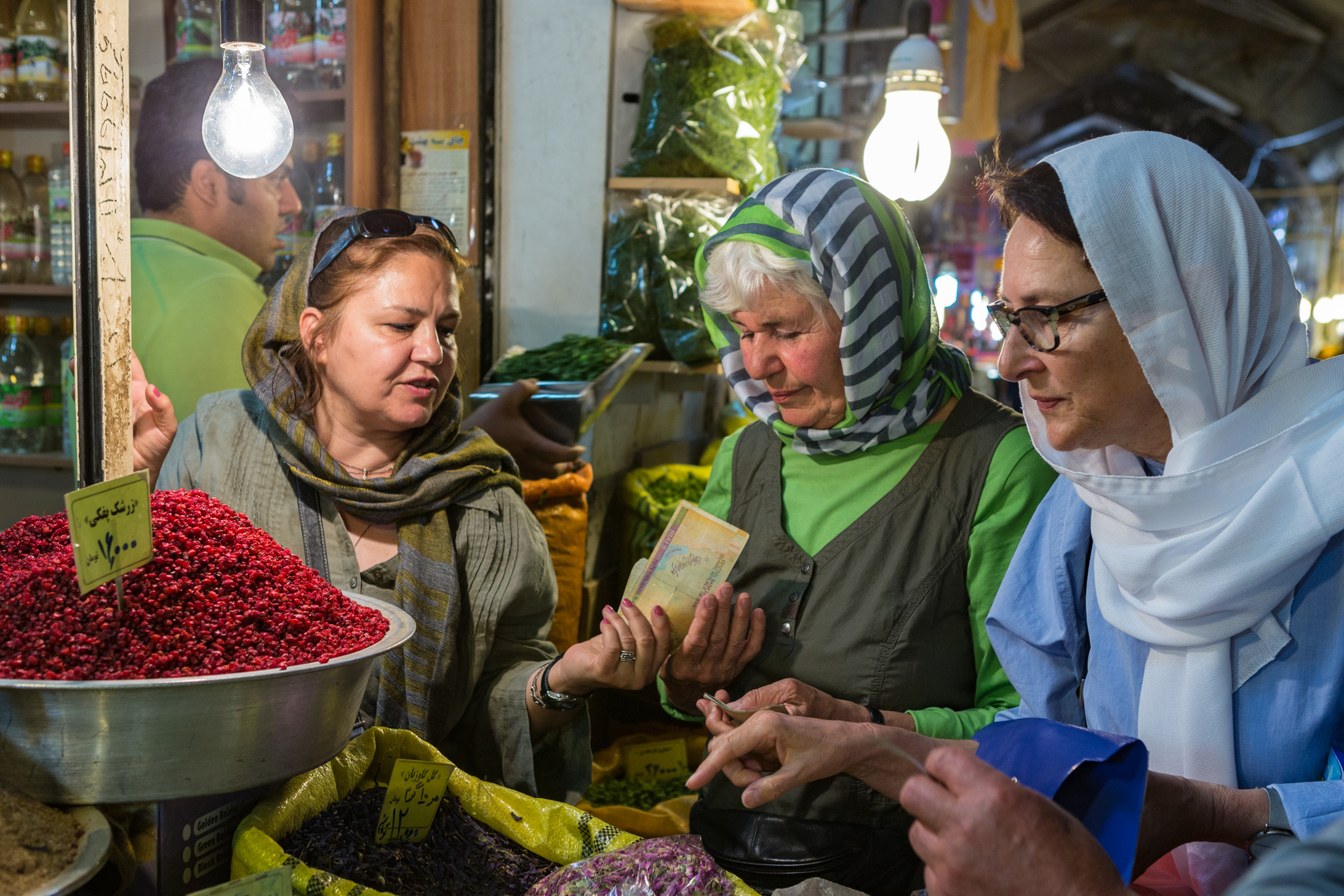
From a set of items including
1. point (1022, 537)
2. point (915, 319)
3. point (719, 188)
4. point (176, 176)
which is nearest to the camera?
point (1022, 537)

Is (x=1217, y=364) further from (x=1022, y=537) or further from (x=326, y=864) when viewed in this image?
(x=326, y=864)

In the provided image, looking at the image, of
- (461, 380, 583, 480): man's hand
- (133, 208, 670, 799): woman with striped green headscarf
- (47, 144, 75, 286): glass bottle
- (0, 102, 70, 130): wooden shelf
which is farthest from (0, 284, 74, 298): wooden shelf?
(461, 380, 583, 480): man's hand

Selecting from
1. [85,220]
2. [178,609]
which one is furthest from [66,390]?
[178,609]

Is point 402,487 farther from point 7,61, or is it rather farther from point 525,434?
point 7,61

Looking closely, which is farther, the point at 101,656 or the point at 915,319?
the point at 915,319

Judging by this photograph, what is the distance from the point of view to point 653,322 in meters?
3.39

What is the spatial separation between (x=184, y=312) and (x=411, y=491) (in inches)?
40.2

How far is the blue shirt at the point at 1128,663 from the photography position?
120 cm

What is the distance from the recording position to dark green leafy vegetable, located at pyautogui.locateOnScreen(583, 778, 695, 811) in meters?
2.84

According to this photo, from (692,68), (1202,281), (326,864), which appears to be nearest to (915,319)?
(1202,281)

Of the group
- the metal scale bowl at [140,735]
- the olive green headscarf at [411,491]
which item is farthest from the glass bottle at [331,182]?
the metal scale bowl at [140,735]

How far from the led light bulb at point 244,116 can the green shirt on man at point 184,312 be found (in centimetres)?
89

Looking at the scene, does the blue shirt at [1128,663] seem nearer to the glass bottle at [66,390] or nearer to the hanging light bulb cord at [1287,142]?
the glass bottle at [66,390]

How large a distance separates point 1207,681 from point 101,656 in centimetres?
129
